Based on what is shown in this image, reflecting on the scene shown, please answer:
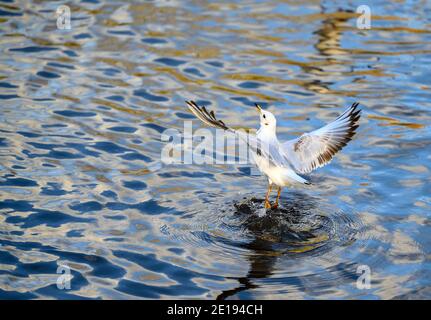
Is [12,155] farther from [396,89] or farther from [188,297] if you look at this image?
[396,89]

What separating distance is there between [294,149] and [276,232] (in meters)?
1.10

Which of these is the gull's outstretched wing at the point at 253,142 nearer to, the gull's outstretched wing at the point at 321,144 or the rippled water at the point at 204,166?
the gull's outstretched wing at the point at 321,144

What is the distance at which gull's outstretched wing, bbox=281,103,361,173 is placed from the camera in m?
9.61

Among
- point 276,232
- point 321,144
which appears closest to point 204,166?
point 321,144

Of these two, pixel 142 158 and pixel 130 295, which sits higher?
pixel 142 158

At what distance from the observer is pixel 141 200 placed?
380 inches

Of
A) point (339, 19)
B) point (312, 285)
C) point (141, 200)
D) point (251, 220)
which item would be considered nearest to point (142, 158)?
point (141, 200)

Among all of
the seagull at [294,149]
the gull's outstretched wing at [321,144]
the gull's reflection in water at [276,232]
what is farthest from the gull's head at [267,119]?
the gull's reflection in water at [276,232]

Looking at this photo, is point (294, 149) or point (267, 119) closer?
point (267, 119)

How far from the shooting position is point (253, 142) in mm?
8727

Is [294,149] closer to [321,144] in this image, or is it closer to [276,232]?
[321,144]

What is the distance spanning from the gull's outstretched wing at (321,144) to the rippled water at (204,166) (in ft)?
1.59

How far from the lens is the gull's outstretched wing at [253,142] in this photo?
838cm
